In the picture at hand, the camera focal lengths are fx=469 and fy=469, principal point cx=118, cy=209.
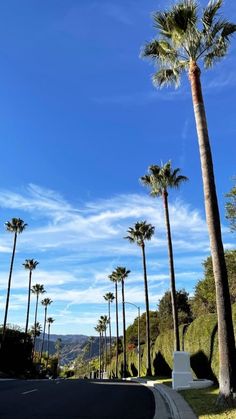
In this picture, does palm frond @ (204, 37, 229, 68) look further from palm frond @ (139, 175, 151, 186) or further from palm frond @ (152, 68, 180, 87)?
palm frond @ (139, 175, 151, 186)

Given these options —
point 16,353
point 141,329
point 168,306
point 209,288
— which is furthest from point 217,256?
point 141,329

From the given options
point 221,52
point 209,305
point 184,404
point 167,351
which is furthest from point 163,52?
point 209,305

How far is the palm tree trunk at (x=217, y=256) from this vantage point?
12.1 meters

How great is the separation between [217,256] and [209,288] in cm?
4230

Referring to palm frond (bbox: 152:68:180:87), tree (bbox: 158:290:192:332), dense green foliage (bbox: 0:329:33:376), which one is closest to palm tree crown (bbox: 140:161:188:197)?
palm frond (bbox: 152:68:180:87)

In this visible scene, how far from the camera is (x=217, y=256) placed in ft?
43.5

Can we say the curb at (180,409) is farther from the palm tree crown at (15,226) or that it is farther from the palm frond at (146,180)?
the palm tree crown at (15,226)

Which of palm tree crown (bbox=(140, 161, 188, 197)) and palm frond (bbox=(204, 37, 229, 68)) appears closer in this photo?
palm frond (bbox=(204, 37, 229, 68))

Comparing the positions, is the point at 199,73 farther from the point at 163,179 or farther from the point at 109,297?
the point at 109,297

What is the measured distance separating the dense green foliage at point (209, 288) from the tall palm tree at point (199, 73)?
27.1 metres

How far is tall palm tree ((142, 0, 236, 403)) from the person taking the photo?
12.3 metres

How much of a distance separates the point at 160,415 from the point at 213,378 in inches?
510

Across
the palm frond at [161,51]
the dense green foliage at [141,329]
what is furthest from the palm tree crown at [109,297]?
the palm frond at [161,51]

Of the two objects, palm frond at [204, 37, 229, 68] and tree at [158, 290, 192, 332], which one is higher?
tree at [158, 290, 192, 332]
